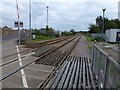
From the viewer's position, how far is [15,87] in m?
3.55

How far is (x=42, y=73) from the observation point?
4.83m

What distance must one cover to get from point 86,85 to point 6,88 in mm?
2616

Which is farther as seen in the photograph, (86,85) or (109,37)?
(109,37)

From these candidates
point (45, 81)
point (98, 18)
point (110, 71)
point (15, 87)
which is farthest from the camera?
point (98, 18)

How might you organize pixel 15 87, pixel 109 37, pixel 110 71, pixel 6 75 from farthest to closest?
pixel 109 37 → pixel 6 75 → pixel 15 87 → pixel 110 71

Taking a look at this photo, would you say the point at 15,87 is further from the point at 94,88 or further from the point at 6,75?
the point at 94,88

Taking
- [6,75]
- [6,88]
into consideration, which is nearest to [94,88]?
[6,88]

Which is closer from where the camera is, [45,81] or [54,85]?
[54,85]

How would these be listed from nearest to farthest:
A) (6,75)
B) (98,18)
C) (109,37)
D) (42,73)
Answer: (6,75) → (42,73) → (109,37) → (98,18)

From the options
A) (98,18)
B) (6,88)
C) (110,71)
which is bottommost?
(6,88)

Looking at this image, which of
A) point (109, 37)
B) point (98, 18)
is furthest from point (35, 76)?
point (98, 18)

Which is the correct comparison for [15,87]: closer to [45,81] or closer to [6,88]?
[6,88]

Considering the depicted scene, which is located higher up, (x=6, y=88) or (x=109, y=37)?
(x=109, y=37)

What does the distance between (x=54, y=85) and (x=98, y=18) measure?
87.5m
